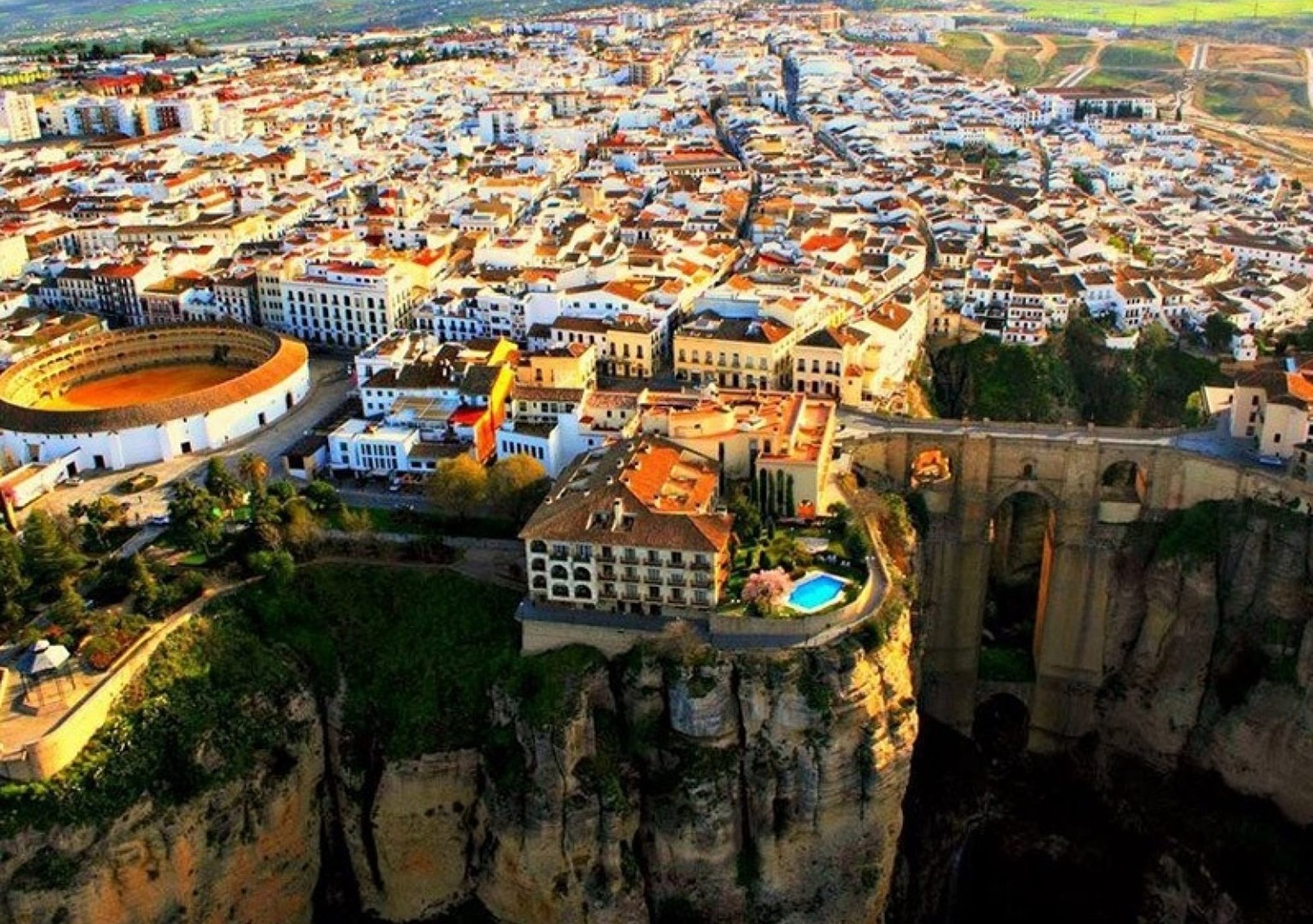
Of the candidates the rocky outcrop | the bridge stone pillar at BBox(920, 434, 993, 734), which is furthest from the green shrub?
the bridge stone pillar at BBox(920, 434, 993, 734)

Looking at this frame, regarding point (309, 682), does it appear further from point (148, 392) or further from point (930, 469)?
point (930, 469)

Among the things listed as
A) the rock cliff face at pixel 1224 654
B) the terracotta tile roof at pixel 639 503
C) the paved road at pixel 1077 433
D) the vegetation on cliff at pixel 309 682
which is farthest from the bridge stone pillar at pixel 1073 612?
the vegetation on cliff at pixel 309 682

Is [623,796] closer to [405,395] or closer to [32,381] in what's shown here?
[405,395]

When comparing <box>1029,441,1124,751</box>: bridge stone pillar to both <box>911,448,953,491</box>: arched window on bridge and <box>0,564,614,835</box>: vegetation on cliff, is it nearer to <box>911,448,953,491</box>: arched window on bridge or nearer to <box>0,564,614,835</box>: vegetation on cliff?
<box>911,448,953,491</box>: arched window on bridge

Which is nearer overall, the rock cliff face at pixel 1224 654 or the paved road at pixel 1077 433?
the rock cliff face at pixel 1224 654

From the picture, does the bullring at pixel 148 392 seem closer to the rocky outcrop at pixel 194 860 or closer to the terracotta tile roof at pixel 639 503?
the rocky outcrop at pixel 194 860

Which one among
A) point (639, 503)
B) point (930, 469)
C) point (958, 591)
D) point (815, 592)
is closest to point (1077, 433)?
point (930, 469)
